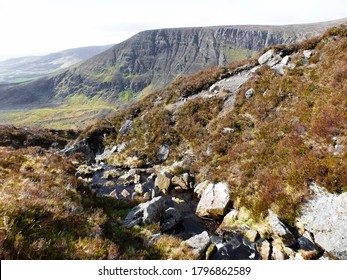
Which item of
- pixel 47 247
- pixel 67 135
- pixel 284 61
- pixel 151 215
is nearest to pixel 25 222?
pixel 47 247

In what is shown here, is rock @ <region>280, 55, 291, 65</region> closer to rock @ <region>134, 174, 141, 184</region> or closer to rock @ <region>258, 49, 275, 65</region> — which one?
rock @ <region>258, 49, 275, 65</region>

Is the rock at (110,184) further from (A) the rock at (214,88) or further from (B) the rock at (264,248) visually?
(A) the rock at (214,88)

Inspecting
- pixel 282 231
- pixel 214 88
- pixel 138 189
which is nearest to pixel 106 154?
pixel 138 189

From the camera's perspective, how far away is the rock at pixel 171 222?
510 inches

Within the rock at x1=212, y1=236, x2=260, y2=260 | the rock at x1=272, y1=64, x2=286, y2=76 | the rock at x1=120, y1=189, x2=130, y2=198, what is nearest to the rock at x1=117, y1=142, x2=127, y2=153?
the rock at x1=120, y1=189, x2=130, y2=198

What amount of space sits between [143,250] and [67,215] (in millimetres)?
3737

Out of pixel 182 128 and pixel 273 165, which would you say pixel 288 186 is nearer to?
pixel 273 165

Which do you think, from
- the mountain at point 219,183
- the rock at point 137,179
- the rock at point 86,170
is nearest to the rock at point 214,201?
the mountain at point 219,183

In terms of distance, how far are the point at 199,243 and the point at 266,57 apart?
25.4 metres

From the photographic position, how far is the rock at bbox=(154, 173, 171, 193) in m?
18.4

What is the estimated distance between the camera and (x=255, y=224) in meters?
12.4

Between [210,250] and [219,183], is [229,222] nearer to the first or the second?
[210,250]

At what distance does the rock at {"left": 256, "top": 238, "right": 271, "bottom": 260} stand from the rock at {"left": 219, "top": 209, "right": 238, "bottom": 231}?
1.75 metres

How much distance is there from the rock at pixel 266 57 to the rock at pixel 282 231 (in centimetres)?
2262
